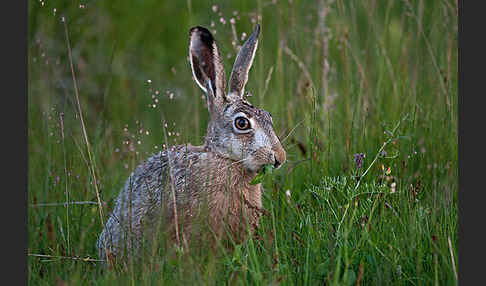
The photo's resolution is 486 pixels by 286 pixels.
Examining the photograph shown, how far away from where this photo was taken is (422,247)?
382 cm

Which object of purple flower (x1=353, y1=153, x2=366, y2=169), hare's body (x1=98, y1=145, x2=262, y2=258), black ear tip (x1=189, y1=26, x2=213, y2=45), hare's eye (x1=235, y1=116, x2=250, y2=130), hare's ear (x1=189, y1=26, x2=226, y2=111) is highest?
black ear tip (x1=189, y1=26, x2=213, y2=45)

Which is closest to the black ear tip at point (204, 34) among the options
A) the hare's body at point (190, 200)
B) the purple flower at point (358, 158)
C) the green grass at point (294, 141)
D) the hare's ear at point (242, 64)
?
the hare's ear at point (242, 64)

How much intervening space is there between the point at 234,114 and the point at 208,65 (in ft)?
1.72

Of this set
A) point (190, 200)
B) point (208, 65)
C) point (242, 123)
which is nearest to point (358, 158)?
point (242, 123)

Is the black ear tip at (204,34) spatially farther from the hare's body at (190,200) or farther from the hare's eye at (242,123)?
the hare's body at (190,200)

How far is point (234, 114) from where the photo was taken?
473cm

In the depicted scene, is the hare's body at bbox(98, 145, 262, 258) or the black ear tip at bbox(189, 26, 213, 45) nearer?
the hare's body at bbox(98, 145, 262, 258)

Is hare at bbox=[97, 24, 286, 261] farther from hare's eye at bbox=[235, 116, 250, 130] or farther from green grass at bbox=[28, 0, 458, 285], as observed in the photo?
green grass at bbox=[28, 0, 458, 285]

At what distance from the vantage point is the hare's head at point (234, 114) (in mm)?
4535

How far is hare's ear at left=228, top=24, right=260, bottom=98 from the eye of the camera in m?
5.02

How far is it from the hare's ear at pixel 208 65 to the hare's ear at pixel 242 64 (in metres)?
0.11

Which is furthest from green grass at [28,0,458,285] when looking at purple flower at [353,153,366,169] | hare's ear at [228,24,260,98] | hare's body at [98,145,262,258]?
hare's ear at [228,24,260,98]

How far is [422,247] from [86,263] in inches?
87.7

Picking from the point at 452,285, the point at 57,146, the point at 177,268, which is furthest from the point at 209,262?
the point at 57,146
